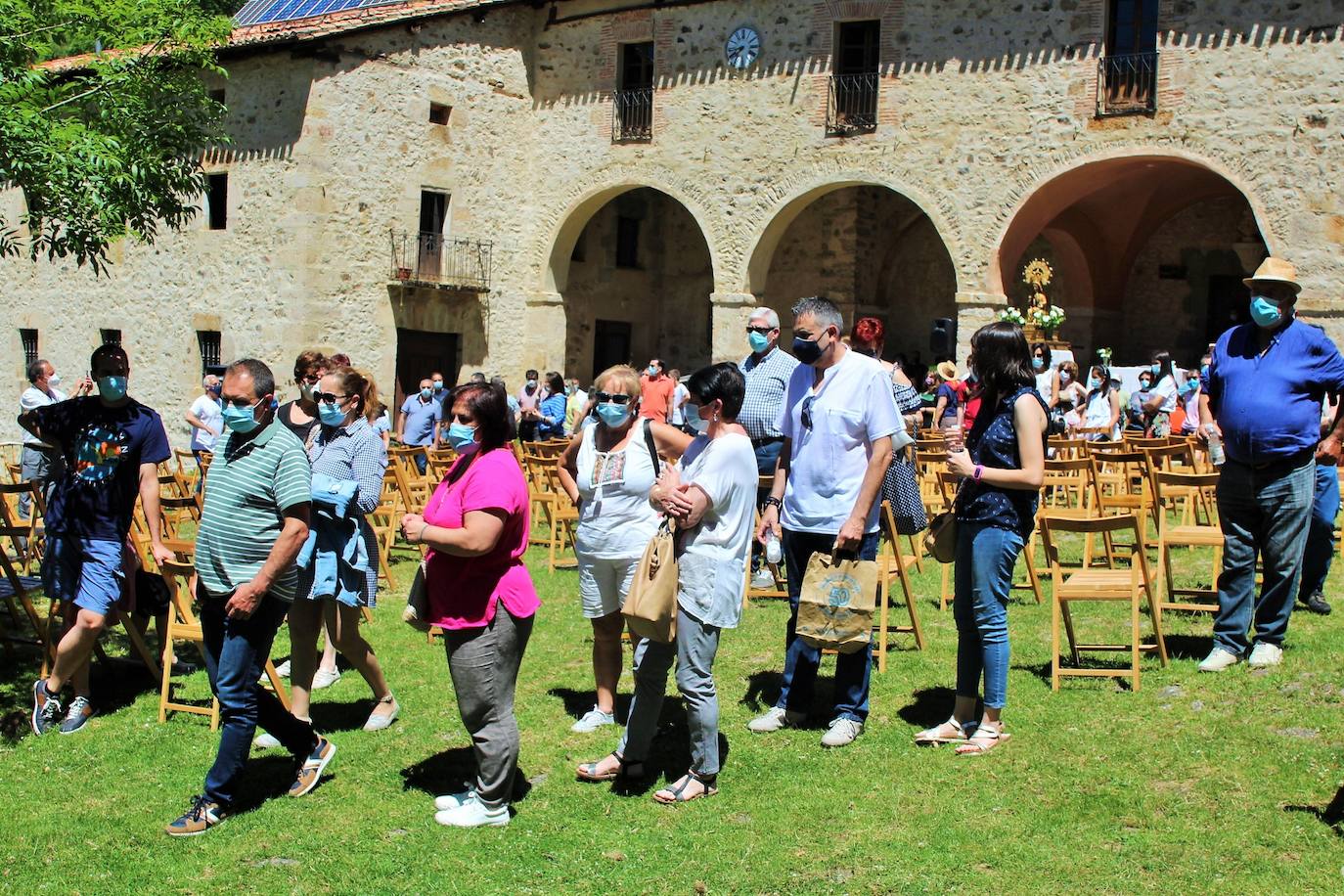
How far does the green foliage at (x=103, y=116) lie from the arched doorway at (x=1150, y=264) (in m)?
14.9

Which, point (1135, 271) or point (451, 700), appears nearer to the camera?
point (451, 700)

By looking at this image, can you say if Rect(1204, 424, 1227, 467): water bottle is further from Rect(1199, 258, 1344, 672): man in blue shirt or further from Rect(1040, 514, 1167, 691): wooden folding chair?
Rect(1040, 514, 1167, 691): wooden folding chair

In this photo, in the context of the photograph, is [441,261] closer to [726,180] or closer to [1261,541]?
[726,180]

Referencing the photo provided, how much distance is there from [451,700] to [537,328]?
54.6ft

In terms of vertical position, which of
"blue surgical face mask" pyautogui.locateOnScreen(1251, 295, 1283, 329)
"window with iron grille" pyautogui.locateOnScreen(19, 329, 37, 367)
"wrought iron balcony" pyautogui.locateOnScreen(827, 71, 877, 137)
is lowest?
"window with iron grille" pyautogui.locateOnScreen(19, 329, 37, 367)

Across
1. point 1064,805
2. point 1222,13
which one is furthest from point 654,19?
point 1064,805

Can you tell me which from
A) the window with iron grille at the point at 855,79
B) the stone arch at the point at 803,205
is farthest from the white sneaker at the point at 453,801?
the window with iron grille at the point at 855,79

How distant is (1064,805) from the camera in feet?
15.2

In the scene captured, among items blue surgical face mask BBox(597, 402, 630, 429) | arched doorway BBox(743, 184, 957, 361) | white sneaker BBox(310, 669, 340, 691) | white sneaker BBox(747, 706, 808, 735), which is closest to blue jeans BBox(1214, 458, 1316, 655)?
white sneaker BBox(747, 706, 808, 735)

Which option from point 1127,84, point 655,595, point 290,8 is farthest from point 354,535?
point 290,8

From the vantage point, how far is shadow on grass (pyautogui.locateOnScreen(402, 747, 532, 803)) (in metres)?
5.05

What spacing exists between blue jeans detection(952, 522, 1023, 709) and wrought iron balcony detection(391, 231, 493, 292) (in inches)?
668

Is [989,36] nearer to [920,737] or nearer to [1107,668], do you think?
[1107,668]

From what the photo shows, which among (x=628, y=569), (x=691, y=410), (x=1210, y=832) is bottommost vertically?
(x=1210, y=832)
